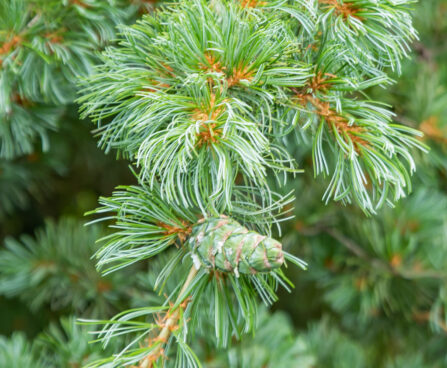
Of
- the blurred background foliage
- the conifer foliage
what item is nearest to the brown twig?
the conifer foliage

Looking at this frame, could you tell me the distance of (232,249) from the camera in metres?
0.33

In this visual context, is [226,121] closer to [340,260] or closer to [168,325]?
[168,325]

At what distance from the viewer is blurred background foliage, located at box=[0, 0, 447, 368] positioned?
2.24 ft

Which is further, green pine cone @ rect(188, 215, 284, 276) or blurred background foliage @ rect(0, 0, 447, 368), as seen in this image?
blurred background foliage @ rect(0, 0, 447, 368)

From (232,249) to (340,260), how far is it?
0.48m

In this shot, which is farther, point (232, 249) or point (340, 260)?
point (340, 260)

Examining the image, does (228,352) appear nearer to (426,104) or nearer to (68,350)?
(68,350)

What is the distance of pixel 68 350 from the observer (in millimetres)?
532

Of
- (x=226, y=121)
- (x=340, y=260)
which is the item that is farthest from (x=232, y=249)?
(x=340, y=260)

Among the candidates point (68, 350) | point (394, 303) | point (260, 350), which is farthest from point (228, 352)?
point (394, 303)

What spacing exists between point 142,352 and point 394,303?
49cm

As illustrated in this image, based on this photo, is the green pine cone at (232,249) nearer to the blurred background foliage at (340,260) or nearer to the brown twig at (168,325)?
the brown twig at (168,325)

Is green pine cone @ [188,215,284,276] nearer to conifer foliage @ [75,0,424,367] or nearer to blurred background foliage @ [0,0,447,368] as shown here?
conifer foliage @ [75,0,424,367]

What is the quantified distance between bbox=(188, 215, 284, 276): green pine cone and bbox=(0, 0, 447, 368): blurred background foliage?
27 centimetres
